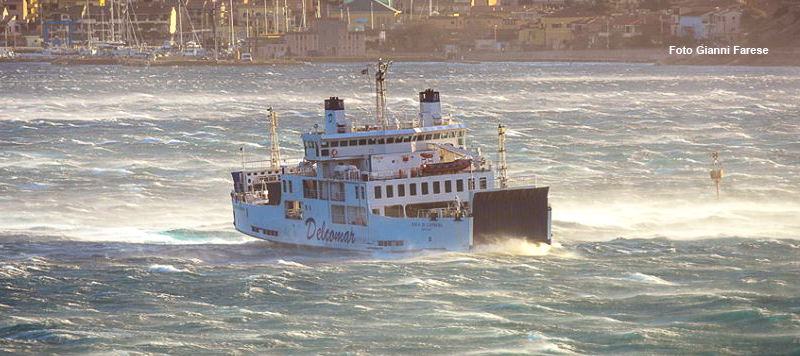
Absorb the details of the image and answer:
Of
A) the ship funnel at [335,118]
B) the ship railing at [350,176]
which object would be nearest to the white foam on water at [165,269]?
the ship railing at [350,176]

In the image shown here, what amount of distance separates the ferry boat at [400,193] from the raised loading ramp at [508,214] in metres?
0.03

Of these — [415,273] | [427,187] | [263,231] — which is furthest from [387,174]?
[263,231]

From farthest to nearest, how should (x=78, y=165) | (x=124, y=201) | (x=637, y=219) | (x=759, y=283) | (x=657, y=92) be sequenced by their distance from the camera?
(x=657, y=92)
(x=78, y=165)
(x=124, y=201)
(x=637, y=219)
(x=759, y=283)

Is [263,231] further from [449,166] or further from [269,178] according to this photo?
[449,166]

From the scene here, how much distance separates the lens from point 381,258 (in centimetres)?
5925

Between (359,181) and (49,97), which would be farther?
(49,97)

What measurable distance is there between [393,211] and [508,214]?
3.86 meters

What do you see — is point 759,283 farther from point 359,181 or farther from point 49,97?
point 49,97

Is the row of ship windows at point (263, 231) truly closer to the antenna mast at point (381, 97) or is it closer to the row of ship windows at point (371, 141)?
the row of ship windows at point (371, 141)

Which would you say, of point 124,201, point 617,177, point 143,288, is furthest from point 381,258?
point 617,177

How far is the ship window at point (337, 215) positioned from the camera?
6069 cm

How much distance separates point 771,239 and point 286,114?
93.0 metres

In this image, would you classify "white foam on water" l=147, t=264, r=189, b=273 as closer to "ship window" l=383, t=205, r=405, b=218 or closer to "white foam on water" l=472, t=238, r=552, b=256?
"ship window" l=383, t=205, r=405, b=218

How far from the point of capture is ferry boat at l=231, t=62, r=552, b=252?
2323 inches
